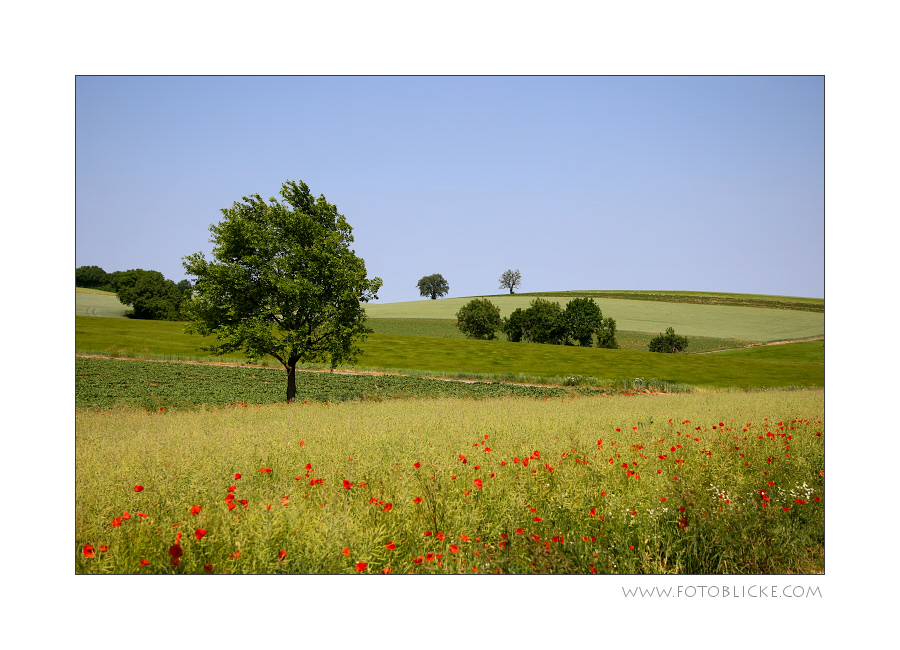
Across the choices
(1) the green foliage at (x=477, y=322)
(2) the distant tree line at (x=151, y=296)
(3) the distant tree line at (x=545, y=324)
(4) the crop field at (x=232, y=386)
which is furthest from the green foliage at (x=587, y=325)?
(2) the distant tree line at (x=151, y=296)

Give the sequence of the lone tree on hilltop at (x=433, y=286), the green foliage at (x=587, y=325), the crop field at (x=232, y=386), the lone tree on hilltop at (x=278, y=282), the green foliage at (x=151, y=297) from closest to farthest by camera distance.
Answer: the lone tree on hilltop at (x=278, y=282) → the crop field at (x=232, y=386) → the green foliage at (x=151, y=297) → the green foliage at (x=587, y=325) → the lone tree on hilltop at (x=433, y=286)

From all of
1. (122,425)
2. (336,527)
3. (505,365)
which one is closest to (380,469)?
(336,527)

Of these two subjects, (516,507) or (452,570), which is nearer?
(452,570)

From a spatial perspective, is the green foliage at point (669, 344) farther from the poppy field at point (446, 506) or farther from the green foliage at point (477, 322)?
the poppy field at point (446, 506)

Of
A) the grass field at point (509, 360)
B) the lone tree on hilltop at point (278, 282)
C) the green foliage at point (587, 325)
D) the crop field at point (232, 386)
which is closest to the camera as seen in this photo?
the lone tree on hilltop at point (278, 282)

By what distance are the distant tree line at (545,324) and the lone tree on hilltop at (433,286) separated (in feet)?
136

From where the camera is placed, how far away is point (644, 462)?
197 inches

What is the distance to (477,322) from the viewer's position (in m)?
79.5

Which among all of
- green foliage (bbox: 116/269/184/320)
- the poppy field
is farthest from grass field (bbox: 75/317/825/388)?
the poppy field

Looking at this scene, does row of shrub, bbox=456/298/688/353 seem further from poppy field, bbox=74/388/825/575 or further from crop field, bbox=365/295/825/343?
poppy field, bbox=74/388/825/575

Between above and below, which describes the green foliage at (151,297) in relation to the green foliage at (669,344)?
above

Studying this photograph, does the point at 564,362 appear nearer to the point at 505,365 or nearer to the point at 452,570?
the point at 505,365

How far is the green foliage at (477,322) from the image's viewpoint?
261 ft

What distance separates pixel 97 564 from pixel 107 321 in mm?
53807
